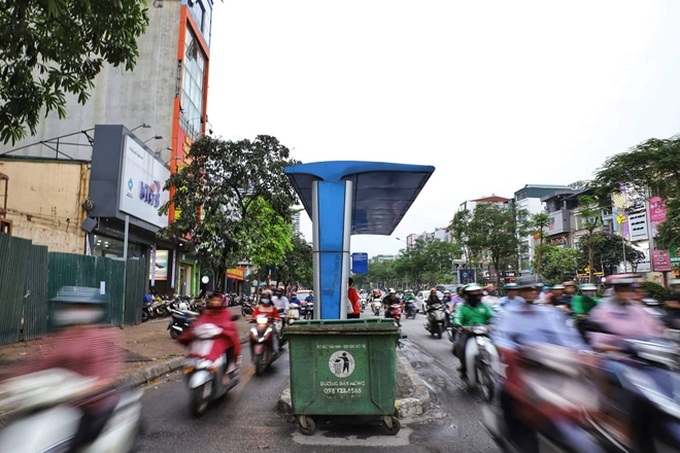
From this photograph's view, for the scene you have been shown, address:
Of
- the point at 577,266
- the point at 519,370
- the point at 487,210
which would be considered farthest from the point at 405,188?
the point at 577,266

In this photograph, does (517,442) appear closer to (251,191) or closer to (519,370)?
(519,370)

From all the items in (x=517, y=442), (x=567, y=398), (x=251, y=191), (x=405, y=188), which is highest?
(x=251, y=191)

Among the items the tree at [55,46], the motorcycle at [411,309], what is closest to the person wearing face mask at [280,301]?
the tree at [55,46]

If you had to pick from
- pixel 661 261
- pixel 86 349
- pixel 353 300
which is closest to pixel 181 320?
pixel 353 300

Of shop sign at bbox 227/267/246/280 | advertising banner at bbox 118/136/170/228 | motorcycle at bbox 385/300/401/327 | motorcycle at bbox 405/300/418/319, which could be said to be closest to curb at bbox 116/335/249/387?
motorcycle at bbox 385/300/401/327

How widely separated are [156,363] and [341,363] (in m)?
5.83

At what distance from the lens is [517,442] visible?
390cm

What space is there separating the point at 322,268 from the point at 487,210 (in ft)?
113

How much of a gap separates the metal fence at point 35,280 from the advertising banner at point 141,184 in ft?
15.3

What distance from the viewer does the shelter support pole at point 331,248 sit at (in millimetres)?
8484

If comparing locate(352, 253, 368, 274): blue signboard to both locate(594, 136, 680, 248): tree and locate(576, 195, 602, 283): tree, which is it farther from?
locate(594, 136, 680, 248): tree

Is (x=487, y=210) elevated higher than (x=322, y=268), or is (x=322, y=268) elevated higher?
(x=487, y=210)

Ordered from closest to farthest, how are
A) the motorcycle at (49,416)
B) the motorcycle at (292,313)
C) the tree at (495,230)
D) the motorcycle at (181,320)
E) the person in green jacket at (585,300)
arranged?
the motorcycle at (49,416) < the person in green jacket at (585,300) < the motorcycle at (181,320) < the motorcycle at (292,313) < the tree at (495,230)

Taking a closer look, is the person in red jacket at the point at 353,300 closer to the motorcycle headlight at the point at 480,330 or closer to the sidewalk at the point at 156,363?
the sidewalk at the point at 156,363
